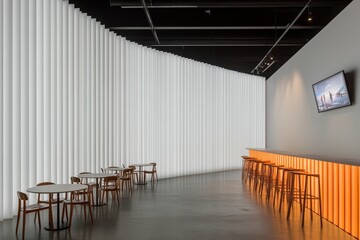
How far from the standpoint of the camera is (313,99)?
8578 mm

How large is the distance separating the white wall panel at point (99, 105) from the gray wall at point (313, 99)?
7.15ft

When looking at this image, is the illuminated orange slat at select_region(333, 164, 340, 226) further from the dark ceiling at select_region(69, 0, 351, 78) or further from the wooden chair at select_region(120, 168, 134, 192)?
the wooden chair at select_region(120, 168, 134, 192)

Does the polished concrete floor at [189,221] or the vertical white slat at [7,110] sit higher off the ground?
the vertical white slat at [7,110]

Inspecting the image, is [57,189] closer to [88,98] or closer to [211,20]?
[88,98]

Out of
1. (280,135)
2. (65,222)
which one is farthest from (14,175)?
(280,135)

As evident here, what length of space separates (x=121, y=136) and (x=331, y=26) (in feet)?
19.2

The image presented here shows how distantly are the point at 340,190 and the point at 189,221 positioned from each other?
2.30m

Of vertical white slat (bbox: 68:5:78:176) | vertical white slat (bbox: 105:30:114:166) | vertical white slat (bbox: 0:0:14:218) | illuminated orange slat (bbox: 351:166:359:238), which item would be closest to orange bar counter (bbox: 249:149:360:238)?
illuminated orange slat (bbox: 351:166:359:238)

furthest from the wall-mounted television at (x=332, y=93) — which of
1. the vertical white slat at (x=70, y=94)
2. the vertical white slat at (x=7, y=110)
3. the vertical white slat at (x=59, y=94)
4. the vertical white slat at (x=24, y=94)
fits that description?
the vertical white slat at (x=7, y=110)

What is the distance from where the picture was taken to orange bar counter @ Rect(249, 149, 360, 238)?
15.7 feet

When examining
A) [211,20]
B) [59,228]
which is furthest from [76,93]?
[211,20]

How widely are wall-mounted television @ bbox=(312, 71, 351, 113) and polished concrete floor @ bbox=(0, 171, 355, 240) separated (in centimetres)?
225

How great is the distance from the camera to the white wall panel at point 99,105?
616cm

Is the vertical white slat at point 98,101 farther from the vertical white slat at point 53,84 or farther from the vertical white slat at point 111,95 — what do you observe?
the vertical white slat at point 53,84
